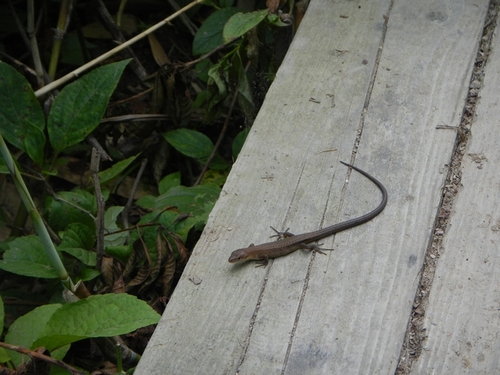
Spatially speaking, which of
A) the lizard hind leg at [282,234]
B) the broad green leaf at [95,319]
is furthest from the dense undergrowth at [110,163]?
the lizard hind leg at [282,234]

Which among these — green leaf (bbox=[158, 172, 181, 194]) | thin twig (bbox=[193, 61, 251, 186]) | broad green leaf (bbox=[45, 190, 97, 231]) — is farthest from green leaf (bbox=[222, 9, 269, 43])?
broad green leaf (bbox=[45, 190, 97, 231])

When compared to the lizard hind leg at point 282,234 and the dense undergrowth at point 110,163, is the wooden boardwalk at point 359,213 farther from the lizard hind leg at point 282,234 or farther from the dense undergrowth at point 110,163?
the dense undergrowth at point 110,163

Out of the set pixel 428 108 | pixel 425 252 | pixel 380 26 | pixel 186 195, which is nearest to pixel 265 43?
pixel 380 26

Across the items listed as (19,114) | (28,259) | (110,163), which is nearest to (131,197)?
(110,163)

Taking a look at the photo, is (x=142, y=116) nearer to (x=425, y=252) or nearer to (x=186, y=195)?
(x=186, y=195)

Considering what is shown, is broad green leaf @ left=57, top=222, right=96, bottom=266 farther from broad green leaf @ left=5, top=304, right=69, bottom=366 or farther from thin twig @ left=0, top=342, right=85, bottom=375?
thin twig @ left=0, top=342, right=85, bottom=375

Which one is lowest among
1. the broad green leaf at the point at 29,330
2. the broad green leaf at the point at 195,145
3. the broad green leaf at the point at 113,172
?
the broad green leaf at the point at 195,145
